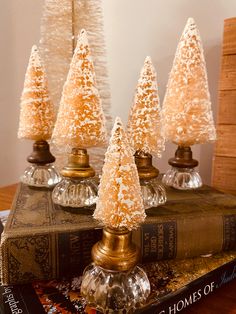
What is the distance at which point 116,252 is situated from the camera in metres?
0.32

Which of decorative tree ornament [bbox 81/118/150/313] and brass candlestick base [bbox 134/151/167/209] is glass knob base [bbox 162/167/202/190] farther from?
decorative tree ornament [bbox 81/118/150/313]

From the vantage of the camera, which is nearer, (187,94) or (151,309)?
(151,309)

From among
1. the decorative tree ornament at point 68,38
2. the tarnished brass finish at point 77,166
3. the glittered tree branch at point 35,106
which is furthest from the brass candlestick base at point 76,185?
the decorative tree ornament at point 68,38

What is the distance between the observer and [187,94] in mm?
532

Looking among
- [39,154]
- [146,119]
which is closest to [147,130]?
[146,119]

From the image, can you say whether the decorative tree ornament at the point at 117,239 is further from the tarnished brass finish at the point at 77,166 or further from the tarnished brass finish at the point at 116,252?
the tarnished brass finish at the point at 77,166

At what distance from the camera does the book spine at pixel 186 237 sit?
415mm

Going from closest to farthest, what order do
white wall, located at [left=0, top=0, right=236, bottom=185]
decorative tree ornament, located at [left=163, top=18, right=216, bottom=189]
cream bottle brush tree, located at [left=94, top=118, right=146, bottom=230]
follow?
cream bottle brush tree, located at [left=94, top=118, right=146, bottom=230] → decorative tree ornament, located at [left=163, top=18, right=216, bottom=189] → white wall, located at [left=0, top=0, right=236, bottom=185]

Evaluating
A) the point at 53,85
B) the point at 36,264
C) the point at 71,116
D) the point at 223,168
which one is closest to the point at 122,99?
the point at 53,85

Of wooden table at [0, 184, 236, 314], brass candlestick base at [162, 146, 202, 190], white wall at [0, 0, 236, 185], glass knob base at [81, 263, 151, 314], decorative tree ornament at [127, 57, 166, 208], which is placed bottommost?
wooden table at [0, 184, 236, 314]

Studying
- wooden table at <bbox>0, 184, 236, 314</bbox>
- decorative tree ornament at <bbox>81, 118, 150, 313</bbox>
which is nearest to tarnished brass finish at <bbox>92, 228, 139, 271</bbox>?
decorative tree ornament at <bbox>81, 118, 150, 313</bbox>

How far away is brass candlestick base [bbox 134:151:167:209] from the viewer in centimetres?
48

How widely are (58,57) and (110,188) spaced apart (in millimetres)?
602

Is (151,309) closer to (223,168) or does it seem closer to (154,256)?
(154,256)
